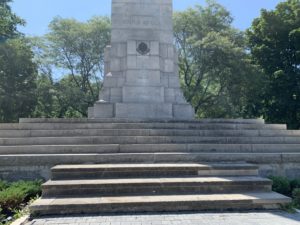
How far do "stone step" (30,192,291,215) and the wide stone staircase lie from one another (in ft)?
0.06

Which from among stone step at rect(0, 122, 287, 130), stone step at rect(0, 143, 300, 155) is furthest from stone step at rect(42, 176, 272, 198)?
stone step at rect(0, 122, 287, 130)

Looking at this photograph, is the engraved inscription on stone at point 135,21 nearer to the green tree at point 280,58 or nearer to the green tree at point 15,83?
the green tree at point 15,83

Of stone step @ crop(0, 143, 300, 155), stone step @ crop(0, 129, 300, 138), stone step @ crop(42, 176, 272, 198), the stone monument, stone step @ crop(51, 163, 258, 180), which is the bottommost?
stone step @ crop(42, 176, 272, 198)

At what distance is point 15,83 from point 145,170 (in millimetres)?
17555

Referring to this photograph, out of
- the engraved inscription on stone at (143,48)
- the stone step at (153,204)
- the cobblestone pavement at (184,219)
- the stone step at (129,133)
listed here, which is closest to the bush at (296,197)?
the stone step at (153,204)

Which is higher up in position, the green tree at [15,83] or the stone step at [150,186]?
the green tree at [15,83]

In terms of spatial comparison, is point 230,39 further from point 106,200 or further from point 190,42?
point 106,200

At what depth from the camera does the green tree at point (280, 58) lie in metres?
22.9

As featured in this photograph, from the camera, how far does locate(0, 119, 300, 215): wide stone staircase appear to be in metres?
6.25

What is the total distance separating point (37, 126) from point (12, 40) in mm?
14147

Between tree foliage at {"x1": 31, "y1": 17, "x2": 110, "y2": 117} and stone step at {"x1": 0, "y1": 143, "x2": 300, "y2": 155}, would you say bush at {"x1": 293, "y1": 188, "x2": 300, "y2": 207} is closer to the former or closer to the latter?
stone step at {"x1": 0, "y1": 143, "x2": 300, "y2": 155}

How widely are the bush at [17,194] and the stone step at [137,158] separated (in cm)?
89

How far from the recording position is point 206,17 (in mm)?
28297

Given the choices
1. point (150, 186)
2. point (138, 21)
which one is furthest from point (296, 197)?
point (138, 21)
